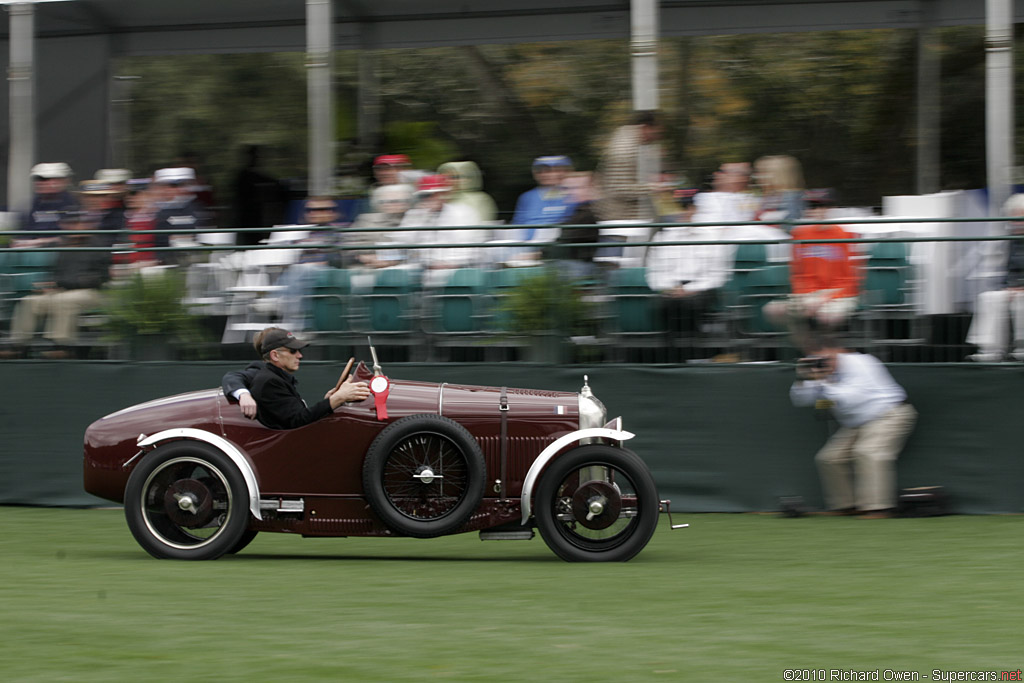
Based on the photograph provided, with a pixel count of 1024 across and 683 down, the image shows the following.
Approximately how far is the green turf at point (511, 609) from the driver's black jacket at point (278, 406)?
0.80m

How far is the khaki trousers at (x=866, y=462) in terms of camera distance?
10141mm

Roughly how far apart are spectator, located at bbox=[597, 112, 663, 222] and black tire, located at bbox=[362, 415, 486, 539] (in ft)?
13.2

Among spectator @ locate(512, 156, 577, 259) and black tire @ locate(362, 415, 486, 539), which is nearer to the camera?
black tire @ locate(362, 415, 486, 539)

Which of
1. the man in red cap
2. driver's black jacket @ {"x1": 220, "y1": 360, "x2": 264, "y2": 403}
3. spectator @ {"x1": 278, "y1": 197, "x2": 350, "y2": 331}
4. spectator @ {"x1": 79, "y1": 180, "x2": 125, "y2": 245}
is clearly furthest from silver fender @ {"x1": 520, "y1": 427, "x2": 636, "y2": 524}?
spectator @ {"x1": 79, "y1": 180, "x2": 125, "y2": 245}

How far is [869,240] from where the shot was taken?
1027cm

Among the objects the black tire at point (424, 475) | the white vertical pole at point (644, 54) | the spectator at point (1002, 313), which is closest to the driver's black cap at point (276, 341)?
the black tire at point (424, 475)

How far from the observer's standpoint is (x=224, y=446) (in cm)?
809

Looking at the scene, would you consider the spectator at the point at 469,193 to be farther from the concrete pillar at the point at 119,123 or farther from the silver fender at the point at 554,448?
the concrete pillar at the point at 119,123

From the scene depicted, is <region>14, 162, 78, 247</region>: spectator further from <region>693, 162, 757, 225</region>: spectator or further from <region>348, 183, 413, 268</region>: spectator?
<region>693, 162, 757, 225</region>: spectator

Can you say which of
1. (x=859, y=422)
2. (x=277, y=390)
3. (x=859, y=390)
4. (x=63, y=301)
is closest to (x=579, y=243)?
(x=859, y=390)

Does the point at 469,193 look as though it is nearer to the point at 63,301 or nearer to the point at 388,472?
the point at 63,301

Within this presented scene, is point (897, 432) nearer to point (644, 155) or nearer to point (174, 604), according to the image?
point (644, 155)

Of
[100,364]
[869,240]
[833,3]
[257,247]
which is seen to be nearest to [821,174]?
[833,3]

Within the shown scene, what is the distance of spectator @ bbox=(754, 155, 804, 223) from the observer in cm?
1114
